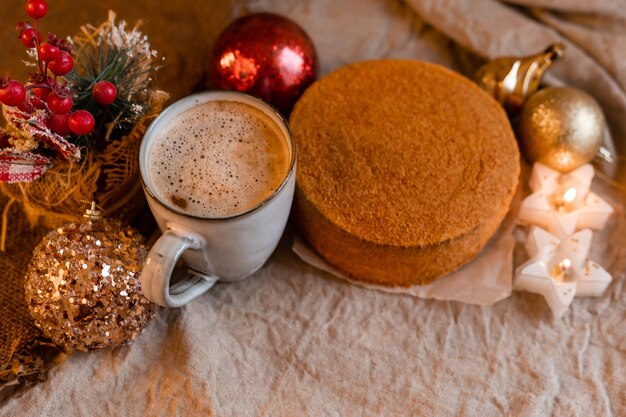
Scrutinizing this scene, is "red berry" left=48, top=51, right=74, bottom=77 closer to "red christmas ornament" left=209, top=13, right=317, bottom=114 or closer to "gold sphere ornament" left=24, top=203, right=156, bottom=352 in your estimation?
"gold sphere ornament" left=24, top=203, right=156, bottom=352

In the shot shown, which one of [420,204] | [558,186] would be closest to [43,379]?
[420,204]

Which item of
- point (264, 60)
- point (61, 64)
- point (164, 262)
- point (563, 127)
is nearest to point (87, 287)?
point (164, 262)

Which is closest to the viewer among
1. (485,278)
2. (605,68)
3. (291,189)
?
(291,189)

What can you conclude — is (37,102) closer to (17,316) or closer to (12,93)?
(12,93)

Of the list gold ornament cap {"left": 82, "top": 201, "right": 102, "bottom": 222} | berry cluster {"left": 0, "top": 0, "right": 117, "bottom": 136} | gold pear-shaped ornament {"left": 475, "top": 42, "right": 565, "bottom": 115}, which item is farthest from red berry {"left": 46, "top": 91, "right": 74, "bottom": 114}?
gold pear-shaped ornament {"left": 475, "top": 42, "right": 565, "bottom": 115}

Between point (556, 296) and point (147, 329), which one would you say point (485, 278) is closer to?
point (556, 296)
